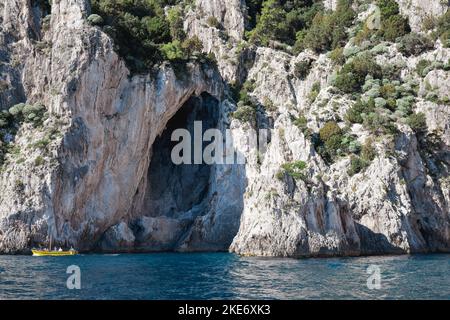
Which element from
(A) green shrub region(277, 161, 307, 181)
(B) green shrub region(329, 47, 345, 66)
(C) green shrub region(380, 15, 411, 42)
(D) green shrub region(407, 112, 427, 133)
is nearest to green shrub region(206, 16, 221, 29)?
(B) green shrub region(329, 47, 345, 66)

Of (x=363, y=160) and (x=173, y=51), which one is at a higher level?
(x=173, y=51)

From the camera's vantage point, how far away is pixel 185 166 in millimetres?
67875

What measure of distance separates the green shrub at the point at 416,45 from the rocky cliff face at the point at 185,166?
0.95 meters

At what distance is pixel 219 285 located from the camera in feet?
100.0

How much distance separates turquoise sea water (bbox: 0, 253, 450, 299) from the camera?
1073 inches

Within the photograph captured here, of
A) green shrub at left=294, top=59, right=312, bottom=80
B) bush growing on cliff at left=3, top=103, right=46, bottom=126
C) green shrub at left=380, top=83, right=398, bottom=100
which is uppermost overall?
green shrub at left=294, top=59, right=312, bottom=80

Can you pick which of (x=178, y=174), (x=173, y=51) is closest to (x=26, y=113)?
(x=173, y=51)

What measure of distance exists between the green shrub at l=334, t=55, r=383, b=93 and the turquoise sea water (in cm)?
2485

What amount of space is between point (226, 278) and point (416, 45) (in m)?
45.1

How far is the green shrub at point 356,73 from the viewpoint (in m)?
64.7

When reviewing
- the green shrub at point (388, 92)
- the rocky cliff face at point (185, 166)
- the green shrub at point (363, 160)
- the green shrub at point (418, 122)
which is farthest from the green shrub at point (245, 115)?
the green shrub at point (418, 122)

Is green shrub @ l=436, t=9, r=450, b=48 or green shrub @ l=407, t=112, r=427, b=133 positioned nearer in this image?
green shrub @ l=407, t=112, r=427, b=133

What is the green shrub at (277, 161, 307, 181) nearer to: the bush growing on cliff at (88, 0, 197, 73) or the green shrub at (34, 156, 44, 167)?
the bush growing on cliff at (88, 0, 197, 73)

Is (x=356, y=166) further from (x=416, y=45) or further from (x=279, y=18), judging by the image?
(x=279, y=18)
